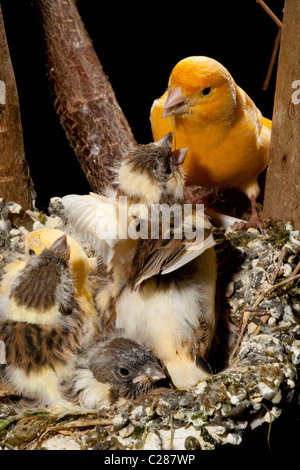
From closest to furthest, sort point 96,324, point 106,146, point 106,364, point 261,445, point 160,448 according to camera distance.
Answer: point 160,448 < point 261,445 < point 106,364 < point 96,324 < point 106,146

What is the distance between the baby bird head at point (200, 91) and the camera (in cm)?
195

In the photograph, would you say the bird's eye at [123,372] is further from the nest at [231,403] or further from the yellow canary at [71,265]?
the yellow canary at [71,265]

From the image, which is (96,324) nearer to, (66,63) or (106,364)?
(106,364)

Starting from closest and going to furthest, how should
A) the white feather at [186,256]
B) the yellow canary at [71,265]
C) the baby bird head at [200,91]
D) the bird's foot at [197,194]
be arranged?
the white feather at [186,256] → the yellow canary at [71,265] → the baby bird head at [200,91] → the bird's foot at [197,194]

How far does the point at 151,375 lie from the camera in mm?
1656

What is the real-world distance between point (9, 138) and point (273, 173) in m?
0.96

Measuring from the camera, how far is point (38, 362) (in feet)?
5.36

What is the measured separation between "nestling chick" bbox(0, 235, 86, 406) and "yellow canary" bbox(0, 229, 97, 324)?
0.28ft

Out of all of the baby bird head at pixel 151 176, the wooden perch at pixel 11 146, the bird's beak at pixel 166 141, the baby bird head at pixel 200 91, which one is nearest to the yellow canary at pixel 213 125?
the baby bird head at pixel 200 91

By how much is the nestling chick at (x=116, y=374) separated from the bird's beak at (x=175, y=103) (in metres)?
0.83

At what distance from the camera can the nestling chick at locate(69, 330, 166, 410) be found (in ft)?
5.41

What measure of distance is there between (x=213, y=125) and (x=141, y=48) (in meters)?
1.09

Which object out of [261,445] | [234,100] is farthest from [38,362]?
[234,100]

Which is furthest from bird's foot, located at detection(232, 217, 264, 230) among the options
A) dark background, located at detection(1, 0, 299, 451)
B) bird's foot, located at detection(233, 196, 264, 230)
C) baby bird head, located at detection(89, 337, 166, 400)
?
dark background, located at detection(1, 0, 299, 451)
